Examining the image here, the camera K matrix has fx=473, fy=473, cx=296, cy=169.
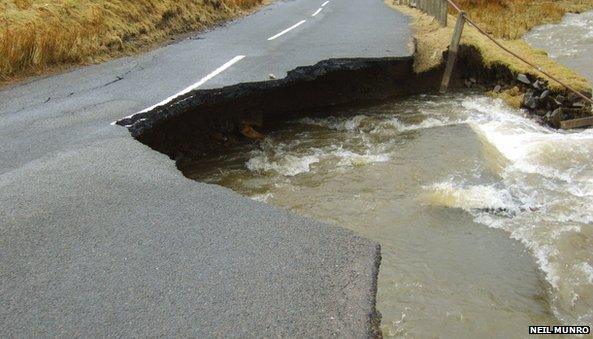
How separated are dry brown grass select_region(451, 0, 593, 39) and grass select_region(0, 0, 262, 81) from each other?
35.4 feet

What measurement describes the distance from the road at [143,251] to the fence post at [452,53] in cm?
665

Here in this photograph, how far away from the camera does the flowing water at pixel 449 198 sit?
4.43 meters

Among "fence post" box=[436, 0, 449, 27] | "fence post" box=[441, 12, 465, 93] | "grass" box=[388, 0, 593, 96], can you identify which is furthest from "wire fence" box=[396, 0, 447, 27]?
"fence post" box=[441, 12, 465, 93]

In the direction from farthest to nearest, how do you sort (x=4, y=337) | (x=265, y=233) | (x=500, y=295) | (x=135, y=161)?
1. (x=135, y=161)
2. (x=500, y=295)
3. (x=265, y=233)
4. (x=4, y=337)

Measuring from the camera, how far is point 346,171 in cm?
705

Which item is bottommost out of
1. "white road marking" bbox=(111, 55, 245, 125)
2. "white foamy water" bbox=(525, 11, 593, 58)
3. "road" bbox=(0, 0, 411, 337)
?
"white foamy water" bbox=(525, 11, 593, 58)

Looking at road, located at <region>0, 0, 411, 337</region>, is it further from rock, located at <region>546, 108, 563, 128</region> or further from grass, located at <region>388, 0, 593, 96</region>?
grass, located at <region>388, 0, 593, 96</region>

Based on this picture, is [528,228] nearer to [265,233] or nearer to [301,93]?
[265,233]

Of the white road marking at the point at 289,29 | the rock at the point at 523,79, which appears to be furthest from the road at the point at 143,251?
the rock at the point at 523,79

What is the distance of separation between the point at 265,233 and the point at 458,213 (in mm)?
3020

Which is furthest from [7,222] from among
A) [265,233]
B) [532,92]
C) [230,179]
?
[532,92]

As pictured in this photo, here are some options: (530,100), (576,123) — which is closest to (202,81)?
(530,100)

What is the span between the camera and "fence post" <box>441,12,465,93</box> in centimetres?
983

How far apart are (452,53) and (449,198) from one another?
498 centimetres
